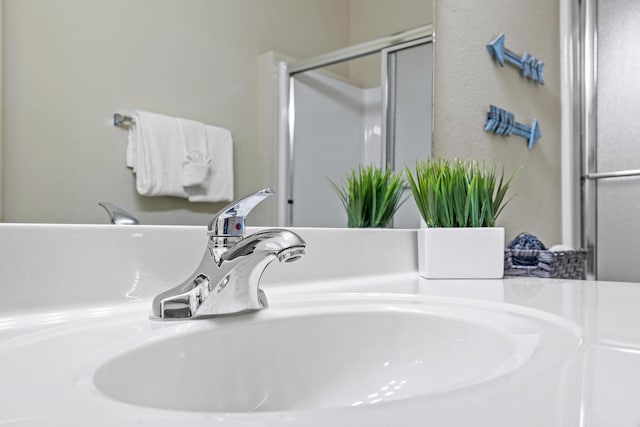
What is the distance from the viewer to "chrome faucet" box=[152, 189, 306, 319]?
55cm

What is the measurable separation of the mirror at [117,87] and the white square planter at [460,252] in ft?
1.16

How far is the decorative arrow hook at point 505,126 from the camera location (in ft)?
4.65

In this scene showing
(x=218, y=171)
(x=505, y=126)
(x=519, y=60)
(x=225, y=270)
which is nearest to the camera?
(x=225, y=270)

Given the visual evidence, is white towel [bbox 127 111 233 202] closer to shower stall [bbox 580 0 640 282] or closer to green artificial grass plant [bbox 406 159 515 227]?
green artificial grass plant [bbox 406 159 515 227]

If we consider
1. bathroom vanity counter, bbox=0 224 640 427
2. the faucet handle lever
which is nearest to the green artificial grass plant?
bathroom vanity counter, bbox=0 224 640 427

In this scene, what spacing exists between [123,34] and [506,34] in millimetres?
1221

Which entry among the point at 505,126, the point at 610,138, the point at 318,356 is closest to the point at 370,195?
the point at 318,356

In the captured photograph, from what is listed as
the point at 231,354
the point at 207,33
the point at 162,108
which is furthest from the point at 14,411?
the point at 207,33

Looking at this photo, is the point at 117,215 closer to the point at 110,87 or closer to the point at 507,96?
the point at 110,87

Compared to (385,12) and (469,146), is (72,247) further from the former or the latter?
(469,146)

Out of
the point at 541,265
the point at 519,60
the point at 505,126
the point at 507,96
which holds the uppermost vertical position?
the point at 519,60

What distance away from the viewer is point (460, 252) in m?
1.03

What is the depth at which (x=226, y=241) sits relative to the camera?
59 cm

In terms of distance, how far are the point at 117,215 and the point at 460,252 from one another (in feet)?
2.22
